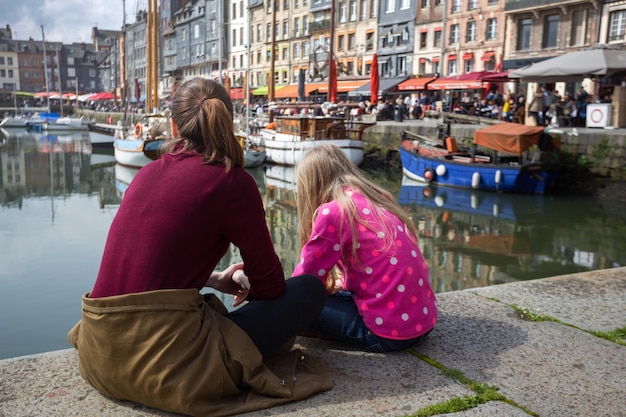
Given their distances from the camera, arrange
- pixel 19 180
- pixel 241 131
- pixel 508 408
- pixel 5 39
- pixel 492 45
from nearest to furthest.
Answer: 1. pixel 508 408
2. pixel 19 180
3. pixel 241 131
4. pixel 492 45
5. pixel 5 39

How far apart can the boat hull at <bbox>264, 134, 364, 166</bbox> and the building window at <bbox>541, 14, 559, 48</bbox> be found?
13.1 metres

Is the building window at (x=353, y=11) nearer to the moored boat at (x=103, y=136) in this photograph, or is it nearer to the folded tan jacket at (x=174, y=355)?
the moored boat at (x=103, y=136)

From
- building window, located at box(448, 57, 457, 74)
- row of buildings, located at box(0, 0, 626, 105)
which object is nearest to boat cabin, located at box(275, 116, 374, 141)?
row of buildings, located at box(0, 0, 626, 105)

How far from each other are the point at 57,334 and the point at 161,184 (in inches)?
206

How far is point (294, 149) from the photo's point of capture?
83.5 ft

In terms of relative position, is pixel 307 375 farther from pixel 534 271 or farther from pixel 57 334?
pixel 534 271

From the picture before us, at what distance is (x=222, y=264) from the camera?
10.4m

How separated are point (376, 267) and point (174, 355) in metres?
1.03

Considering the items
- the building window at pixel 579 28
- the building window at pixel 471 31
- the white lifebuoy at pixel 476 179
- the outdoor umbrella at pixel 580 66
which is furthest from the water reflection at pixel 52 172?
the building window at pixel 579 28

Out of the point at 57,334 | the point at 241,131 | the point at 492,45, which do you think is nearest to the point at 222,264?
the point at 57,334

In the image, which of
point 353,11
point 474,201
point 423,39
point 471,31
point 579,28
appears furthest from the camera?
point 353,11

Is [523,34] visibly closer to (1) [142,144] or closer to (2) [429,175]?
(2) [429,175]

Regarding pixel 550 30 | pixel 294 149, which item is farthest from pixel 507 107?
Result: pixel 550 30

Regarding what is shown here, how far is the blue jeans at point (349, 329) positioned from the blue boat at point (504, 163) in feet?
50.1
